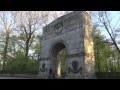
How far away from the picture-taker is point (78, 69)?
17984 mm

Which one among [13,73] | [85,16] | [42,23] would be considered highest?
[42,23]

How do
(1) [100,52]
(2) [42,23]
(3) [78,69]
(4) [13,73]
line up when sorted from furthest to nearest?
1. (2) [42,23]
2. (1) [100,52]
3. (4) [13,73]
4. (3) [78,69]

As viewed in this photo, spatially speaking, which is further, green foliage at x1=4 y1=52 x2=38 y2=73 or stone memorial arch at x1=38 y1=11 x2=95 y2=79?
green foliage at x1=4 y1=52 x2=38 y2=73

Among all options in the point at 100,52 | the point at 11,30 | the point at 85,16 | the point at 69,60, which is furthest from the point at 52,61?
the point at 11,30

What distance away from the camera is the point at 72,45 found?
19469 millimetres

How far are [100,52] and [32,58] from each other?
14.2 meters

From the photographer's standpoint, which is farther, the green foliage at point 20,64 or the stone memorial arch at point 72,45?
the green foliage at point 20,64

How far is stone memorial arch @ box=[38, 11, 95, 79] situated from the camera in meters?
18.0

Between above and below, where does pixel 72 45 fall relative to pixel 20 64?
above

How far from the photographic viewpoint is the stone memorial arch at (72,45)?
18.0 m

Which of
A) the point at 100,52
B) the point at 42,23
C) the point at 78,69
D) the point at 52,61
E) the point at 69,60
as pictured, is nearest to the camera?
the point at 78,69

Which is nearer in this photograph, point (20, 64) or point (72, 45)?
point (72, 45)
